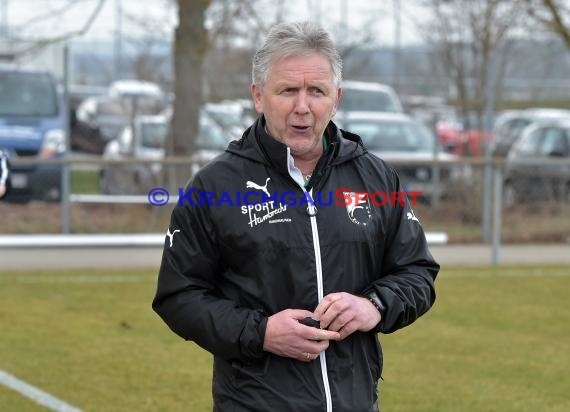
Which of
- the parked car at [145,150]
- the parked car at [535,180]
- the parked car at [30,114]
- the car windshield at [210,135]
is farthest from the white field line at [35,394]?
the car windshield at [210,135]

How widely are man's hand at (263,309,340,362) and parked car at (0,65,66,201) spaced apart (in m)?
13.1

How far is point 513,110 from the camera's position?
2222 cm

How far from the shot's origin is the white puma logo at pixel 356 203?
341 centimetres

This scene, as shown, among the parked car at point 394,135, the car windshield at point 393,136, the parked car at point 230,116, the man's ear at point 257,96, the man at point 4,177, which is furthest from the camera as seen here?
the car windshield at point 393,136

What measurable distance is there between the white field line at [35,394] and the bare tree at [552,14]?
10.9 meters

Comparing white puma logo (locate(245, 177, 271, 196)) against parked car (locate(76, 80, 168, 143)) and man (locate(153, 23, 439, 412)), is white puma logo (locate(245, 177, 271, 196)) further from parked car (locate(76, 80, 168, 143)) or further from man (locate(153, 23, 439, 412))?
parked car (locate(76, 80, 168, 143))

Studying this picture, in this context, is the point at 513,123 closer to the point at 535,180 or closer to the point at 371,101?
the point at 371,101

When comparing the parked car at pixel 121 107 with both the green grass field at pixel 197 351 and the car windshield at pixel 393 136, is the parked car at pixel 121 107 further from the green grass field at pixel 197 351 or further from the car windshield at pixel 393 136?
the green grass field at pixel 197 351

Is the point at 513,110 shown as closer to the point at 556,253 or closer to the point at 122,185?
the point at 556,253

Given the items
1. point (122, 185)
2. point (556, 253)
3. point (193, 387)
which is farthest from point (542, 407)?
point (122, 185)

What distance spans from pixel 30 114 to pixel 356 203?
14445 millimetres

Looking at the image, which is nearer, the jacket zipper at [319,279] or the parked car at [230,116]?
the jacket zipper at [319,279]

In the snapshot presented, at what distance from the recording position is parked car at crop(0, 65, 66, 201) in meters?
16.8

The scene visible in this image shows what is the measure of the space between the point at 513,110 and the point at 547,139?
340 centimetres
